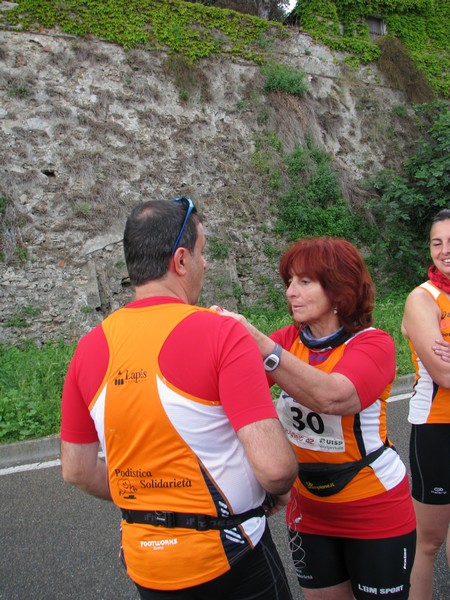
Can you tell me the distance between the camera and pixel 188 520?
1428 mm

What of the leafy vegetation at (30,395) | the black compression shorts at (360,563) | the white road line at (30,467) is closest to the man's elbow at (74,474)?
the black compression shorts at (360,563)

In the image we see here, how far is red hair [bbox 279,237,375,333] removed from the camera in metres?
2.08

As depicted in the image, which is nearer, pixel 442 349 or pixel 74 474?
pixel 74 474

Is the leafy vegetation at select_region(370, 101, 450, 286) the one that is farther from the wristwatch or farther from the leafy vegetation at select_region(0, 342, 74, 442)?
the wristwatch

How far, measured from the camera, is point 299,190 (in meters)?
12.4

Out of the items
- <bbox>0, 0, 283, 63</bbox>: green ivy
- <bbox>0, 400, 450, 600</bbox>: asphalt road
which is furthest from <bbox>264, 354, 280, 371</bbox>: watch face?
<bbox>0, 0, 283, 63</bbox>: green ivy

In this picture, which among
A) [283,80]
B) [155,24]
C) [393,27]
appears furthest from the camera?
[393,27]

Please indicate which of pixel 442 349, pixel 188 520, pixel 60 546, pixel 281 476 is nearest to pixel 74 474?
pixel 188 520

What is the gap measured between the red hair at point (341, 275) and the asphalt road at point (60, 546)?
1788 mm

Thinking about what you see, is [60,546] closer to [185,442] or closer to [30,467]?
[30,467]

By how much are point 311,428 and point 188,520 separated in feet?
2.59

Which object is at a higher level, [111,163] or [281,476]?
[281,476]

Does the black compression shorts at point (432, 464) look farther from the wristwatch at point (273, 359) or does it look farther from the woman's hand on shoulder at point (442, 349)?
the wristwatch at point (273, 359)

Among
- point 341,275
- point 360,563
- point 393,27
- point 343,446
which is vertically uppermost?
point 393,27
